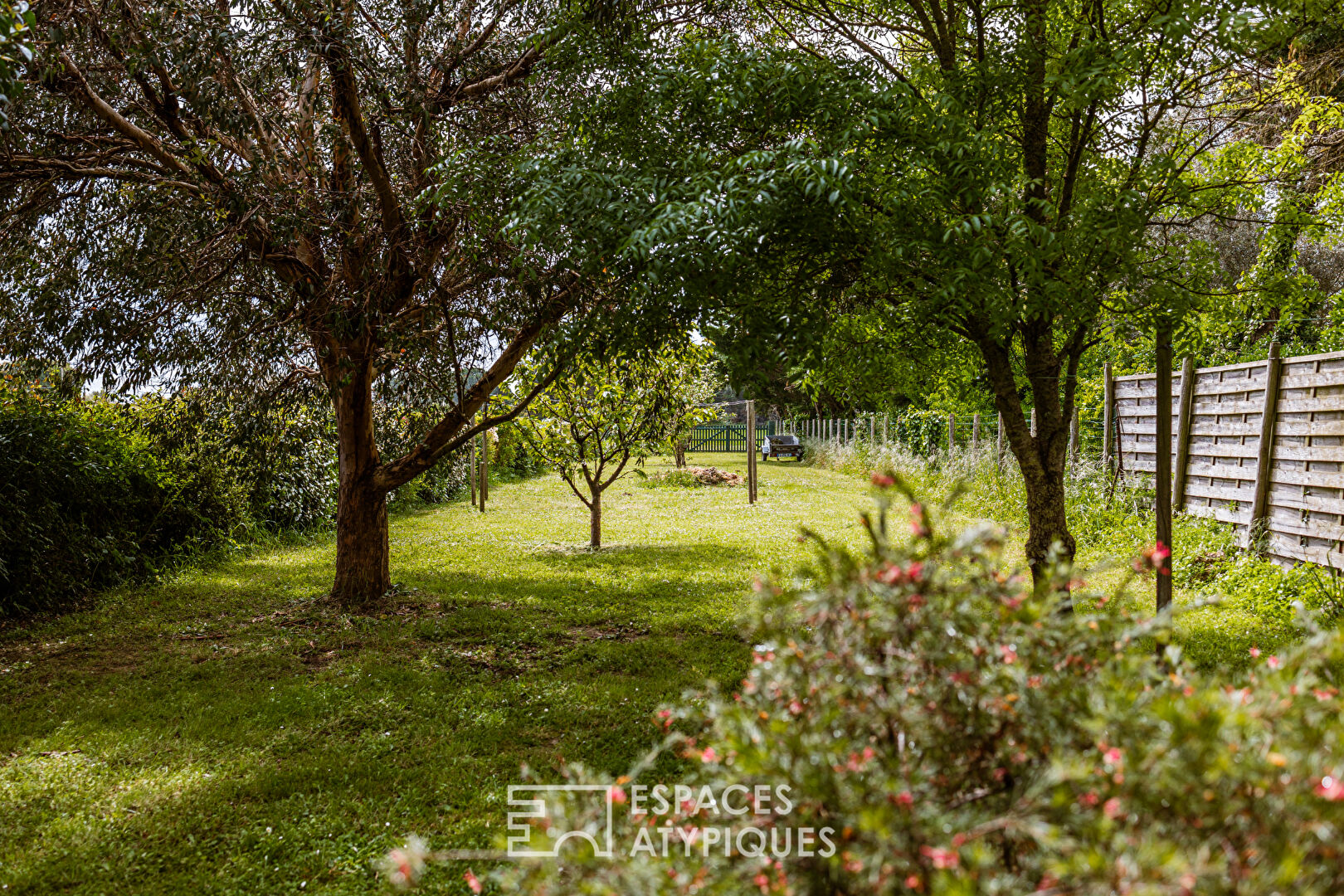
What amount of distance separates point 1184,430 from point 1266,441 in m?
1.27

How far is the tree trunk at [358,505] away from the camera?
729cm

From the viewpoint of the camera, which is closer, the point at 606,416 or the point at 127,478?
the point at 127,478

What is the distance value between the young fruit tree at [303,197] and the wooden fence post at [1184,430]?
6084mm

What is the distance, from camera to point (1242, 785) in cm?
120

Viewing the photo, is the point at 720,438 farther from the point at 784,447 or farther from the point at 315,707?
the point at 315,707

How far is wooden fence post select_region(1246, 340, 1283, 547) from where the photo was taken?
679 cm

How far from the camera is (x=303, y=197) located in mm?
5969

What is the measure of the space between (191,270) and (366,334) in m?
1.39

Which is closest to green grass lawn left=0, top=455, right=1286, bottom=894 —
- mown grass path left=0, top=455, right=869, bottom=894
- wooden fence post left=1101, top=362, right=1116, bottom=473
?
mown grass path left=0, top=455, right=869, bottom=894

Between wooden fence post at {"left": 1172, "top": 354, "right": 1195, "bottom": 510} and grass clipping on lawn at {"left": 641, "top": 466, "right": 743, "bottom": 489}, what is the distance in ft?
37.8

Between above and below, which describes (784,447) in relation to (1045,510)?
below

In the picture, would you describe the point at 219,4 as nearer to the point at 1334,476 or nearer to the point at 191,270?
the point at 191,270

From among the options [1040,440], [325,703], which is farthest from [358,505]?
[1040,440]

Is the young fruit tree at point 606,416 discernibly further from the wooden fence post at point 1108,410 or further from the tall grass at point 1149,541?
the wooden fence post at point 1108,410
